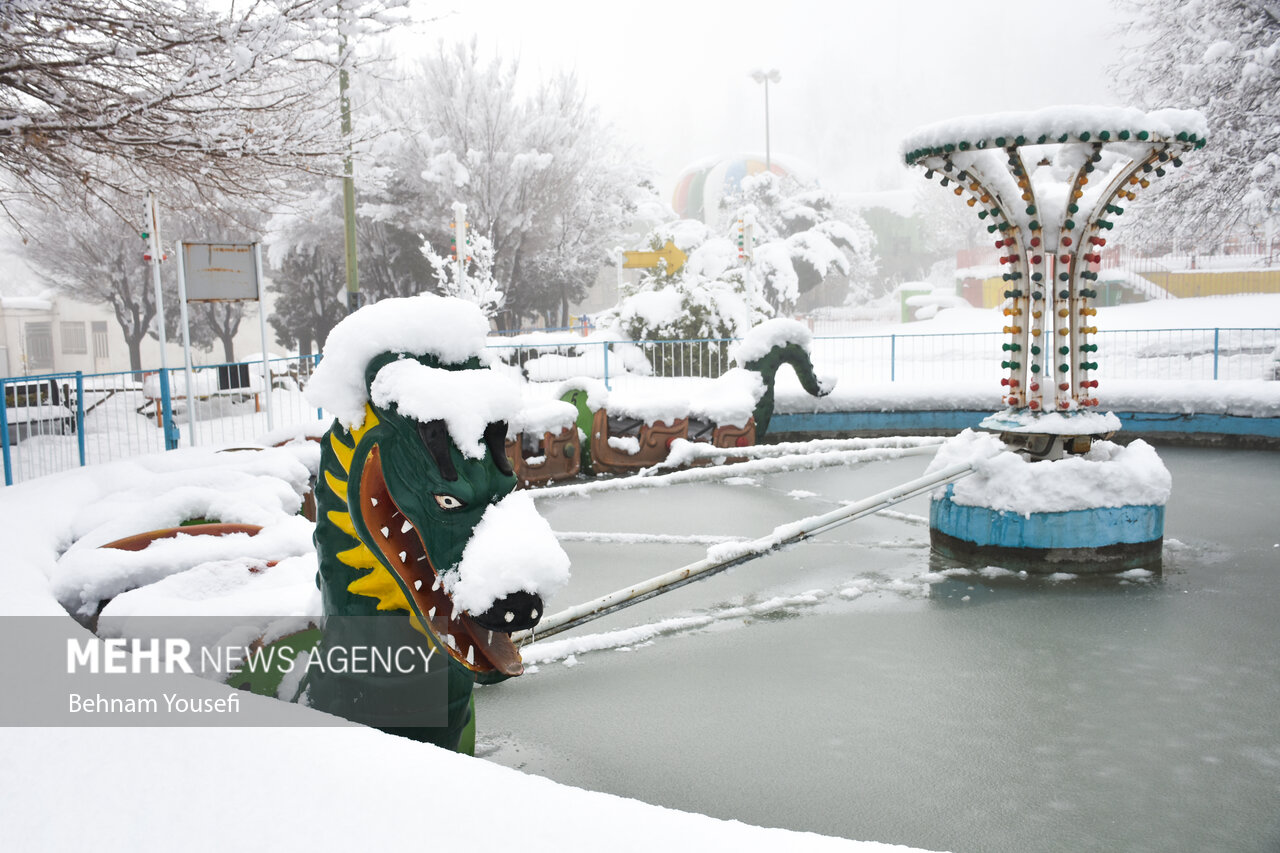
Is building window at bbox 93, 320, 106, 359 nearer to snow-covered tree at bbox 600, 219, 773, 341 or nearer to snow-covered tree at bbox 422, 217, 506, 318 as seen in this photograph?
snow-covered tree at bbox 422, 217, 506, 318

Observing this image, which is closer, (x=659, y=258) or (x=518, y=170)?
(x=659, y=258)

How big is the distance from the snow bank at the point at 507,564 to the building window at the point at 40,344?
1746 inches

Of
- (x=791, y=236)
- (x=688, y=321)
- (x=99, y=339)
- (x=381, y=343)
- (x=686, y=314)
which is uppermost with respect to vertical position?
(x=791, y=236)

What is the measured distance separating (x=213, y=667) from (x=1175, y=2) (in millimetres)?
25926

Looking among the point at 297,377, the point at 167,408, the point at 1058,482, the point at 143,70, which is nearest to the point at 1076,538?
the point at 1058,482

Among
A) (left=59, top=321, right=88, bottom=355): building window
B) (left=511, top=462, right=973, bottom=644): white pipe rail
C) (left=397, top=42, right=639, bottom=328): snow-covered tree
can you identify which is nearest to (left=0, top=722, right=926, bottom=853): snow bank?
(left=511, top=462, right=973, bottom=644): white pipe rail

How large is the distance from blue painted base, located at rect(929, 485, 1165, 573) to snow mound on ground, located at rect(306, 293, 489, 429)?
5.57 meters

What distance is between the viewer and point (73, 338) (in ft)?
131

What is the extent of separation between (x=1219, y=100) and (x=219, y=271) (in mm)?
20619

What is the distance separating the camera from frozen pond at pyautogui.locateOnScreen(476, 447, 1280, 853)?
3.41 meters

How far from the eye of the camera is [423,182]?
91.7ft

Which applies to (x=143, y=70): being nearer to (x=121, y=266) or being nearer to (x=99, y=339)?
(x=121, y=266)

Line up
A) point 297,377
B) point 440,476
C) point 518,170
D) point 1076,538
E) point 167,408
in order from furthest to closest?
1. point 518,170
2. point 297,377
3. point 167,408
4. point 1076,538
5. point 440,476

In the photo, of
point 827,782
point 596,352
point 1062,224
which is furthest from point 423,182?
point 827,782
